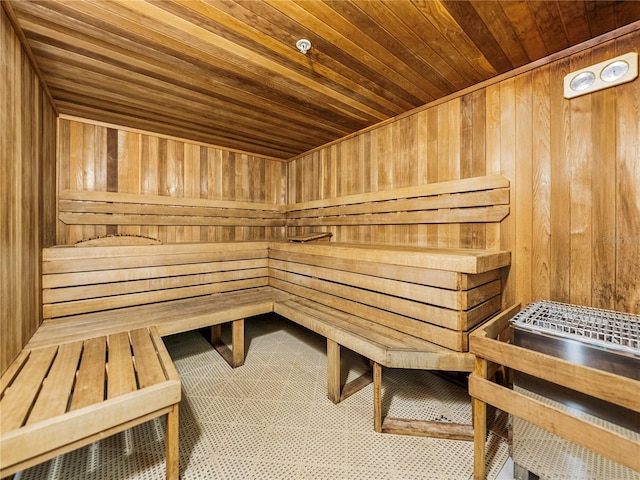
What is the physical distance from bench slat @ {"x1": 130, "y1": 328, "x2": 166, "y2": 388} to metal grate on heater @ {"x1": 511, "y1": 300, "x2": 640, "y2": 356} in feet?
5.62

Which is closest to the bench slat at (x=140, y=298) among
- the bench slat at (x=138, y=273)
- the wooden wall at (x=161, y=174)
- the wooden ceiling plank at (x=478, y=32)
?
the bench slat at (x=138, y=273)

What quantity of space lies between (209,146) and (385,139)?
6.93ft

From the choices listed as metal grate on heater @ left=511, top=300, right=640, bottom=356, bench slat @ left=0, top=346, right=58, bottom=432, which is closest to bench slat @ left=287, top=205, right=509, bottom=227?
metal grate on heater @ left=511, top=300, right=640, bottom=356

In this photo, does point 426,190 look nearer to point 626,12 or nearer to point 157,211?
point 626,12

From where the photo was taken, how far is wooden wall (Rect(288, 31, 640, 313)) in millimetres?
1519

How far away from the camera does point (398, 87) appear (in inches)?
82.7

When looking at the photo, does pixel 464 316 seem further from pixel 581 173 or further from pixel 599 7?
pixel 599 7

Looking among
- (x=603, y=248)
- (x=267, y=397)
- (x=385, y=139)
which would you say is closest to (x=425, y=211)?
(x=385, y=139)

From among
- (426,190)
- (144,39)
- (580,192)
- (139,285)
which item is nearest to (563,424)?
(580,192)

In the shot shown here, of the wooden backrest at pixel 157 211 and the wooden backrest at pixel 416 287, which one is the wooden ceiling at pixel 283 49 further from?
the wooden backrest at pixel 416 287

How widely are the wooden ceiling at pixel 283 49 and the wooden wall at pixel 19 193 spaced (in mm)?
198

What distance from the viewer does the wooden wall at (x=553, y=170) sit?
1519 millimetres

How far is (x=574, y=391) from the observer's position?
3.59ft

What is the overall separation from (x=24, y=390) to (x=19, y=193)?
100 cm
